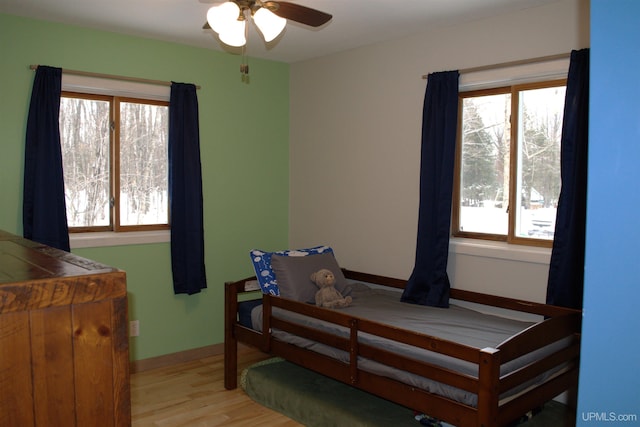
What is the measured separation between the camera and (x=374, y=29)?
145 inches

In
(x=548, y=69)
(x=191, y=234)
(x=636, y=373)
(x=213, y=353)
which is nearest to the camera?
(x=636, y=373)

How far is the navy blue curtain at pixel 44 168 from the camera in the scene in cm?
348

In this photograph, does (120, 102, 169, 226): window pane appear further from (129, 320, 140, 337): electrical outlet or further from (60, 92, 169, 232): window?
(129, 320, 140, 337): electrical outlet

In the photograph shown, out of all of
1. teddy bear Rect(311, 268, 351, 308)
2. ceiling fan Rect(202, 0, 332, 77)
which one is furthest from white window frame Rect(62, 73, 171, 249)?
ceiling fan Rect(202, 0, 332, 77)

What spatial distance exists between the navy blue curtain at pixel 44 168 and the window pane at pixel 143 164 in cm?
52

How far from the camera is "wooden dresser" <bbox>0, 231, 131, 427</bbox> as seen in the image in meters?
0.94

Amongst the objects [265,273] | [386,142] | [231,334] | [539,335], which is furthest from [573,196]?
[231,334]

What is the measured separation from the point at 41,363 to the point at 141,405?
2.70 metres

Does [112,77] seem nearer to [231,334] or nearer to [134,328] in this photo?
[134,328]

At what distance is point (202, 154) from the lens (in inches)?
169

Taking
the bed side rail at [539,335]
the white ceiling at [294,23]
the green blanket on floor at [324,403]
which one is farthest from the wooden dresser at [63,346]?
the white ceiling at [294,23]

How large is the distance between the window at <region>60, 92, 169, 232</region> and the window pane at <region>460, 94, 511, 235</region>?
2.31 metres

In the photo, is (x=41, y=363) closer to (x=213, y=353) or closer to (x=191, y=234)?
(x=191, y=234)

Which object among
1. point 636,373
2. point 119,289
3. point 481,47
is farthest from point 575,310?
point 119,289
